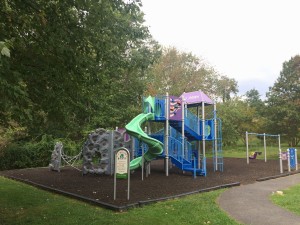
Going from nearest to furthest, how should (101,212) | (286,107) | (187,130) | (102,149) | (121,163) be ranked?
(101,212)
(121,163)
(102,149)
(187,130)
(286,107)

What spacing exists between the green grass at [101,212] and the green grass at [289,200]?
5.71 ft

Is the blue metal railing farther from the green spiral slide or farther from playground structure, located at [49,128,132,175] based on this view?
playground structure, located at [49,128,132,175]

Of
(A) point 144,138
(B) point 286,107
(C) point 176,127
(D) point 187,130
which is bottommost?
(A) point 144,138

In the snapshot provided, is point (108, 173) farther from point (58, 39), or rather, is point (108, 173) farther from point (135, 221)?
point (58, 39)

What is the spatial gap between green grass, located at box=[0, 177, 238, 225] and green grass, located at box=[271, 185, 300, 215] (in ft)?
5.71

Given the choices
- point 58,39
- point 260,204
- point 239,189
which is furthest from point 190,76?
point 58,39

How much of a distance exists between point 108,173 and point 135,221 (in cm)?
849

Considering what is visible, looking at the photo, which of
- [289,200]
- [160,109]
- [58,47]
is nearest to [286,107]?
[160,109]

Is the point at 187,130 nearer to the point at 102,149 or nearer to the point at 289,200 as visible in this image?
A: the point at 102,149

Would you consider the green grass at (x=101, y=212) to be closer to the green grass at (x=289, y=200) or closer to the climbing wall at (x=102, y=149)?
the green grass at (x=289, y=200)

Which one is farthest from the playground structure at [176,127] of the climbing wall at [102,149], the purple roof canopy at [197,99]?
the climbing wall at [102,149]

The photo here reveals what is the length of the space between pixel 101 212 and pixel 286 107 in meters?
20.7

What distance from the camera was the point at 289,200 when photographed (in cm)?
861

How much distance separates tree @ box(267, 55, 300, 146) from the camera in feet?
78.1
